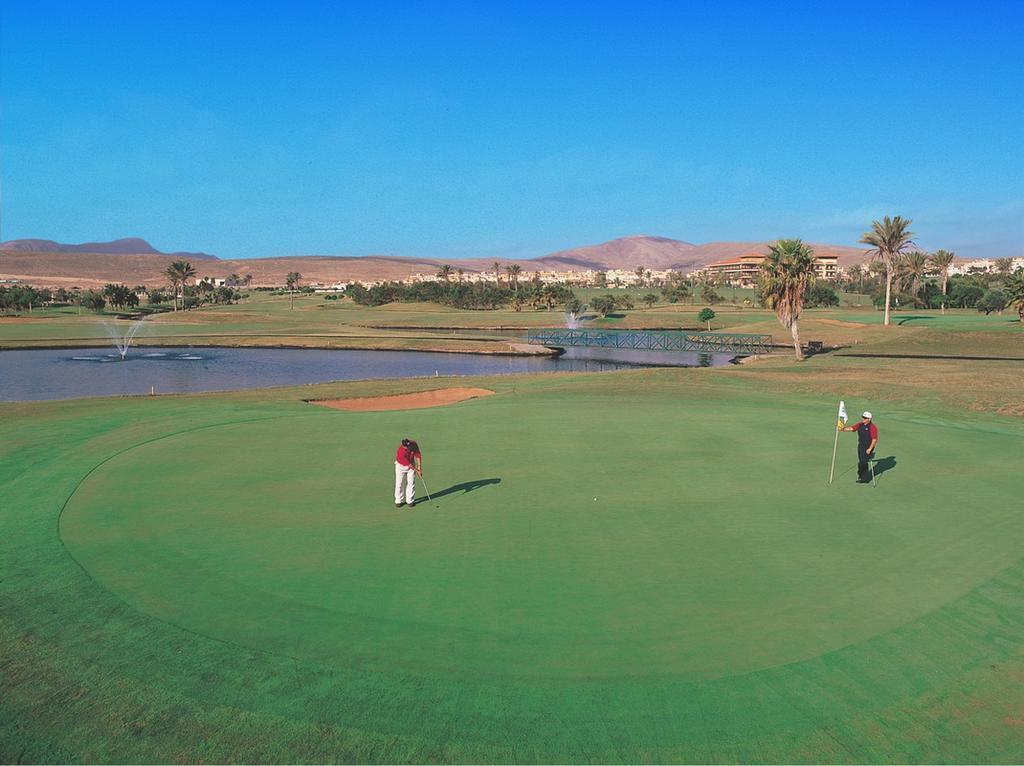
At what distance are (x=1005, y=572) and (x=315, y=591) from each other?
11.9 metres

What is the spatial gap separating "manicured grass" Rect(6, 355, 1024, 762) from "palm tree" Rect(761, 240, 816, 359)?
125ft

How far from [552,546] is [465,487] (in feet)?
14.9

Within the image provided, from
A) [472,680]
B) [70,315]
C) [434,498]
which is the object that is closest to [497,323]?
[70,315]

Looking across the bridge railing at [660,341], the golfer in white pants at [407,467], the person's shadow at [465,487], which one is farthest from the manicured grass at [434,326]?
→ the golfer in white pants at [407,467]

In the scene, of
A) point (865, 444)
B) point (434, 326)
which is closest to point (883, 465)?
point (865, 444)

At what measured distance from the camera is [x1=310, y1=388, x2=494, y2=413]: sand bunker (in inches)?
1457

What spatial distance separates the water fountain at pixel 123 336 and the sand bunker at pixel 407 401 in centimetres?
5223

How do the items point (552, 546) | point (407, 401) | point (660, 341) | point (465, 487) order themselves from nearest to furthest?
1. point (552, 546)
2. point (465, 487)
3. point (407, 401)
4. point (660, 341)

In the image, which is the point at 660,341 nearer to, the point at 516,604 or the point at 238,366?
the point at 238,366

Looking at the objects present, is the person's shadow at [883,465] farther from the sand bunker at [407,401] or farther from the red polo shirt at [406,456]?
the sand bunker at [407,401]

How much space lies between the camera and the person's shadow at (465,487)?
17906 millimetres

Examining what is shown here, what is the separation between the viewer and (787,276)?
195ft

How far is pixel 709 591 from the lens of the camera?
12.2 metres

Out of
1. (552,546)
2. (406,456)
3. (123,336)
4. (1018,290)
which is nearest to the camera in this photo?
(552,546)
